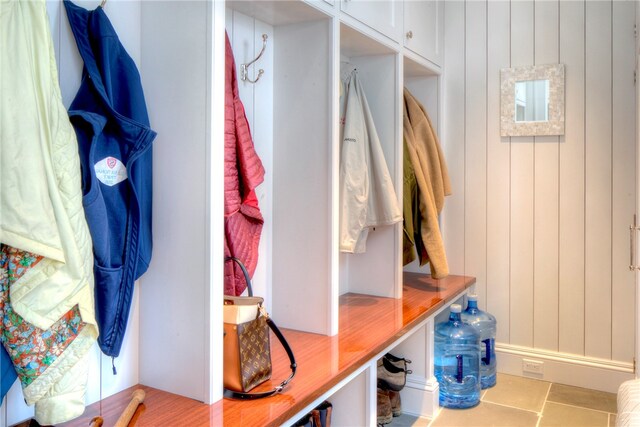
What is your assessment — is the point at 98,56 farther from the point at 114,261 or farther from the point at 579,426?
the point at 579,426

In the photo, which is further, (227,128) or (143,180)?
(227,128)

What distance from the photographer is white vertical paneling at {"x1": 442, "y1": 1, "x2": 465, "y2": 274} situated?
10.6 feet

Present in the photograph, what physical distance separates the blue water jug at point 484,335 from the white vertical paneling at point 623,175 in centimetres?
64

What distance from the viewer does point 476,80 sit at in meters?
3.19

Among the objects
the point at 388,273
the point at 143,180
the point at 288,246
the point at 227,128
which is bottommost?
the point at 388,273

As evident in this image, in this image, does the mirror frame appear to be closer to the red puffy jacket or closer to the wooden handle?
the red puffy jacket

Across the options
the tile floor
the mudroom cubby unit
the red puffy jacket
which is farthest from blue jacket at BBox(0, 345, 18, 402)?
the tile floor

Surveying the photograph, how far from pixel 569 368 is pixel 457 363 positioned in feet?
2.25

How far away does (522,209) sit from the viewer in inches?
121

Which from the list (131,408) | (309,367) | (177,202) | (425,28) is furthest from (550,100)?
(131,408)

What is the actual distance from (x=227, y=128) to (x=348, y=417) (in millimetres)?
1181

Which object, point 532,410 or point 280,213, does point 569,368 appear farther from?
point 280,213

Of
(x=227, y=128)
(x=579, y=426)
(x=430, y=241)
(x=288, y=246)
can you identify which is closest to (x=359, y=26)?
(x=227, y=128)

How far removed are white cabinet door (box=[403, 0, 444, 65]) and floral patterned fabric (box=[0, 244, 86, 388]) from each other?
210 centimetres
